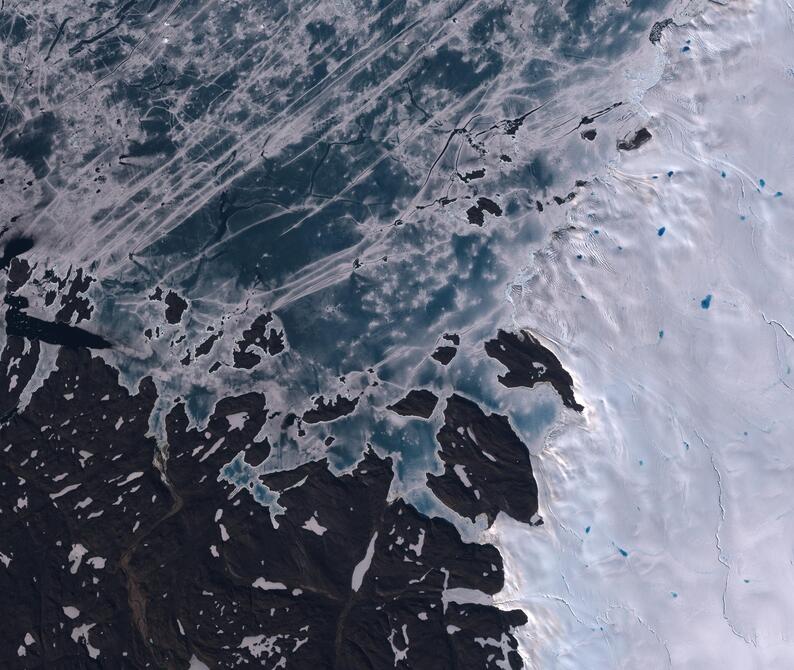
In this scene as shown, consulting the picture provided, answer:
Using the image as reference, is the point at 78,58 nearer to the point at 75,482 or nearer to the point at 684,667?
the point at 75,482

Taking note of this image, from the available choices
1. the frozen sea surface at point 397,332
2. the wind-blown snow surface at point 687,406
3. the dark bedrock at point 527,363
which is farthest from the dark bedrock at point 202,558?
the dark bedrock at point 527,363

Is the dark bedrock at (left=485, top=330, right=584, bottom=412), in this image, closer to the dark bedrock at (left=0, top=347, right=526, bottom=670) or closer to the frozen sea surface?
the frozen sea surface

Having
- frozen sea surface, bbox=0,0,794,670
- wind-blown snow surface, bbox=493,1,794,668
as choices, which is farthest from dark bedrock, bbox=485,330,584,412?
wind-blown snow surface, bbox=493,1,794,668

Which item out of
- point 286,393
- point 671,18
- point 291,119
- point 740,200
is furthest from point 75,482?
point 671,18

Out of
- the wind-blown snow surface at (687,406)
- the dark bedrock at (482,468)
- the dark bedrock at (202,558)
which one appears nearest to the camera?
the wind-blown snow surface at (687,406)

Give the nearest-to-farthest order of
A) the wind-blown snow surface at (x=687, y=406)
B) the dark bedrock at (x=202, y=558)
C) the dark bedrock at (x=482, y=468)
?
the wind-blown snow surface at (x=687, y=406), the dark bedrock at (x=202, y=558), the dark bedrock at (x=482, y=468)

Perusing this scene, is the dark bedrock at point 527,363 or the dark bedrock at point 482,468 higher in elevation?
the dark bedrock at point 527,363

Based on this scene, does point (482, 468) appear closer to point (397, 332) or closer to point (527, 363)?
point (527, 363)

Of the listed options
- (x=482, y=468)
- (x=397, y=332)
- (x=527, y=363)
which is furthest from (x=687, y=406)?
(x=397, y=332)

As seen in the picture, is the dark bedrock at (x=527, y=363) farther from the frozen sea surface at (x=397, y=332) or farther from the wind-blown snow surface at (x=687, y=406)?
the wind-blown snow surface at (x=687, y=406)
